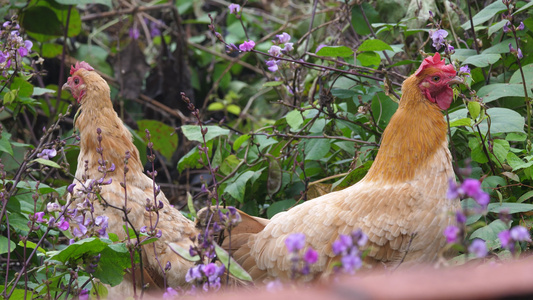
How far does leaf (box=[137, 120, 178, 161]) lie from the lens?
5.02 meters

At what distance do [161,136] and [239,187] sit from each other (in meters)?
1.77

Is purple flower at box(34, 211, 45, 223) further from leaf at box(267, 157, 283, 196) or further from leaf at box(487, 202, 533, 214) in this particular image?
leaf at box(487, 202, 533, 214)

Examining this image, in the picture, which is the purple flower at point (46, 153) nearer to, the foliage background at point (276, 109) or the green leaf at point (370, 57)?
the foliage background at point (276, 109)

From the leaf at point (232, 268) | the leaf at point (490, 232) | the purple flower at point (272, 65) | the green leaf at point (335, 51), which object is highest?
the green leaf at point (335, 51)

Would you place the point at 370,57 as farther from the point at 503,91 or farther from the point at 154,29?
the point at 154,29

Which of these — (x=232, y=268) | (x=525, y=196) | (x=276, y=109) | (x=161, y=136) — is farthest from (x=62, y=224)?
(x=276, y=109)

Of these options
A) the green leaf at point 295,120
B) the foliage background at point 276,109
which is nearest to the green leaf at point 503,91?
the foliage background at point 276,109

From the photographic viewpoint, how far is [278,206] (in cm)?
360

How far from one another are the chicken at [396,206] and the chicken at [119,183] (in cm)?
36

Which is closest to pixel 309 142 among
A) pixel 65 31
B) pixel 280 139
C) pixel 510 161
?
pixel 280 139

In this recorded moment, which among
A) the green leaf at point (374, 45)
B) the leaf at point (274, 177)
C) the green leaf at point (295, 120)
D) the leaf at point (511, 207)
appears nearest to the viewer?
the leaf at point (511, 207)

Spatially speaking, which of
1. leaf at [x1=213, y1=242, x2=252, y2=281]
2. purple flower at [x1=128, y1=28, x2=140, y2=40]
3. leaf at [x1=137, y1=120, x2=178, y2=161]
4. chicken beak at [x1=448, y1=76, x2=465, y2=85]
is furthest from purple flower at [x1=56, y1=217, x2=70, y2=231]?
purple flower at [x1=128, y1=28, x2=140, y2=40]

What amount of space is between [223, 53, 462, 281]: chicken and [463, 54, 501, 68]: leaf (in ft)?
1.27

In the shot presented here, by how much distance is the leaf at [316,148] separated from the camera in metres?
3.41
